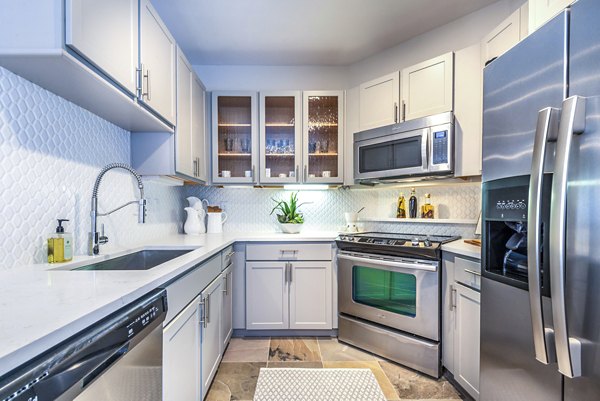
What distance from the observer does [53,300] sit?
0.77m

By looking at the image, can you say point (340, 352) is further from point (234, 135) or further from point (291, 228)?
point (234, 135)

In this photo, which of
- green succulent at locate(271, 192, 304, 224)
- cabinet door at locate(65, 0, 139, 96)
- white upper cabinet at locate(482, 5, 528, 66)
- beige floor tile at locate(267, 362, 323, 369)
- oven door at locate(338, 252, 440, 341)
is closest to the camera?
cabinet door at locate(65, 0, 139, 96)

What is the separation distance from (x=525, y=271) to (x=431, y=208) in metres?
1.56

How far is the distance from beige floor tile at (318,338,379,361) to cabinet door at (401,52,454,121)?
1919 mm

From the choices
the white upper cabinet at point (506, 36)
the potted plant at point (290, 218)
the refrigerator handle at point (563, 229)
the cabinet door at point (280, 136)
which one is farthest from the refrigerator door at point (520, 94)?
the potted plant at point (290, 218)

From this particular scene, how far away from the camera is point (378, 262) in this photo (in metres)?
2.25

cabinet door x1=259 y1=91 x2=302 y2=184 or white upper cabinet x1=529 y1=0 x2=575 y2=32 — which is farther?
cabinet door x1=259 y1=91 x2=302 y2=184

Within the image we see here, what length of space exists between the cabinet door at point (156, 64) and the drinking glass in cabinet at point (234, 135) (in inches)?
35.1

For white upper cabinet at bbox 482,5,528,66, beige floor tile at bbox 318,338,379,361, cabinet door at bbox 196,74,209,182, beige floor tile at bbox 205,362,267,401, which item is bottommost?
beige floor tile at bbox 318,338,379,361

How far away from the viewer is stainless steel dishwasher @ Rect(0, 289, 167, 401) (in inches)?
21.0

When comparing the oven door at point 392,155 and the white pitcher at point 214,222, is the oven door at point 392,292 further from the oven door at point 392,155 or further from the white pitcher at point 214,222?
the white pitcher at point 214,222

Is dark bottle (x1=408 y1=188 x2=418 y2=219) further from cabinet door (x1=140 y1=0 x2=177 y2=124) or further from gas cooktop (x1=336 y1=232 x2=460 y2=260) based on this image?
cabinet door (x1=140 y1=0 x2=177 y2=124)

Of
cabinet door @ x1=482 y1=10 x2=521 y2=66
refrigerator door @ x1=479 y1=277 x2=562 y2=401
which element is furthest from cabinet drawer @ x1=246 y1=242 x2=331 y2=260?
cabinet door @ x1=482 y1=10 x2=521 y2=66

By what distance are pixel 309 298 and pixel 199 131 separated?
5.87ft
